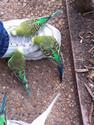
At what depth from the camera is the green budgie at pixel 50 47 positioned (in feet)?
9.23

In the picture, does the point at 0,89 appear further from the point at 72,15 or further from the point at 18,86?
the point at 72,15

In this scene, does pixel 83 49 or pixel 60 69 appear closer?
pixel 60 69

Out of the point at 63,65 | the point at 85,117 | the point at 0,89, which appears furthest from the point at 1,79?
the point at 85,117

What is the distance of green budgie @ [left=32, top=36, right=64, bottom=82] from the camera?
2812 mm

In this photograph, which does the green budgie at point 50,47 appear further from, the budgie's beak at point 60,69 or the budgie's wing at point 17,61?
the budgie's wing at point 17,61

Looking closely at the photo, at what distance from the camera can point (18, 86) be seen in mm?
Answer: 2852

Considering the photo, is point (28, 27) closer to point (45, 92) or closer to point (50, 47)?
point (50, 47)

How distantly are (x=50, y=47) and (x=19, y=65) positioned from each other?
0.78 feet

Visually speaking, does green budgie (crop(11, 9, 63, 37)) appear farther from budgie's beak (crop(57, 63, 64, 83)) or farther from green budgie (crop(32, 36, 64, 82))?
budgie's beak (crop(57, 63, 64, 83))

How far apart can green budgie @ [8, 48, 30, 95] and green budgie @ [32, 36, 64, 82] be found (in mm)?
134

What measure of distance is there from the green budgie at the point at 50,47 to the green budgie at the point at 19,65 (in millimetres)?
134

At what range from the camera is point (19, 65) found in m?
2.79

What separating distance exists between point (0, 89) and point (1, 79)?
8 cm

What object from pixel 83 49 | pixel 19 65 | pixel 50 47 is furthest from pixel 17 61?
pixel 83 49
